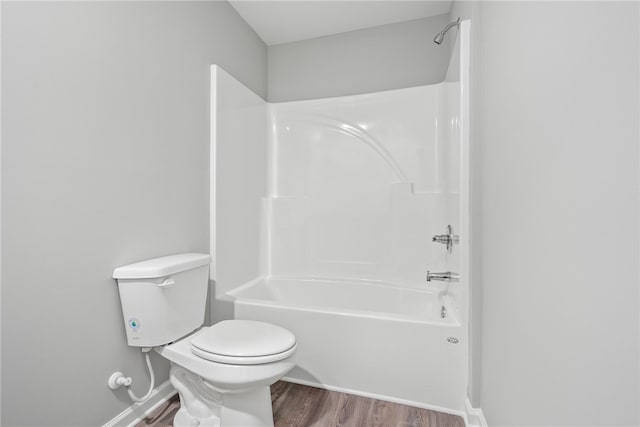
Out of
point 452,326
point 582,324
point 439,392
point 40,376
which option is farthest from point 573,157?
point 40,376

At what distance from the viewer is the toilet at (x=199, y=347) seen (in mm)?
1265

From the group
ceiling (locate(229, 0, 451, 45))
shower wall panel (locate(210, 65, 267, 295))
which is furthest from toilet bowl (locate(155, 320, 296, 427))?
ceiling (locate(229, 0, 451, 45))

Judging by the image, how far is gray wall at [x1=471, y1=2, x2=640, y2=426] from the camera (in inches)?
21.6

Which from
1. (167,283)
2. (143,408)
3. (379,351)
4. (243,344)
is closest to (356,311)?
(379,351)

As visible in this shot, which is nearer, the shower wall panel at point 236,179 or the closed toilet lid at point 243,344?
the closed toilet lid at point 243,344

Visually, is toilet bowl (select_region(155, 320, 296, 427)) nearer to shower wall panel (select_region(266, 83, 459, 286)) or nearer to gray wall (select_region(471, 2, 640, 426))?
gray wall (select_region(471, 2, 640, 426))

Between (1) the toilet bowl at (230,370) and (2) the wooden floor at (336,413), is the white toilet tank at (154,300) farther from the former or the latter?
(2) the wooden floor at (336,413)

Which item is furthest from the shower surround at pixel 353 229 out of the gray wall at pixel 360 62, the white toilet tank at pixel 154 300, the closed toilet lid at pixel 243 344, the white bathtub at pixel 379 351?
the white toilet tank at pixel 154 300

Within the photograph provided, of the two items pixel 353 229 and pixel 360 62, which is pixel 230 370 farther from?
pixel 360 62

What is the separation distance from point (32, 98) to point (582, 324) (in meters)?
1.72

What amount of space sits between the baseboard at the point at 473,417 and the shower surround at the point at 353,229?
6 cm

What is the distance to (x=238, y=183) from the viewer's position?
7.48ft

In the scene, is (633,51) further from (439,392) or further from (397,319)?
(439,392)

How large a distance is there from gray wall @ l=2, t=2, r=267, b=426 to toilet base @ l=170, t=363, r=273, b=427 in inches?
9.4
